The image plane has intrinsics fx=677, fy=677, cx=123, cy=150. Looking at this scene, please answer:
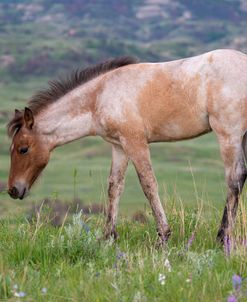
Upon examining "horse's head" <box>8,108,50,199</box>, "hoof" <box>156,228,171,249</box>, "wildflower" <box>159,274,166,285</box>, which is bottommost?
"hoof" <box>156,228,171,249</box>

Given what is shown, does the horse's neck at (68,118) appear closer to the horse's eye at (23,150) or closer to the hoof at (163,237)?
the horse's eye at (23,150)

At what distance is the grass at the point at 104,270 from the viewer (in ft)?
16.8

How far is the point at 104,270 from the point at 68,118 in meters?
3.23

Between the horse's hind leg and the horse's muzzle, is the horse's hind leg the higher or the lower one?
the higher one

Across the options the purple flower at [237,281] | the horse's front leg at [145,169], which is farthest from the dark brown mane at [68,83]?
the purple flower at [237,281]

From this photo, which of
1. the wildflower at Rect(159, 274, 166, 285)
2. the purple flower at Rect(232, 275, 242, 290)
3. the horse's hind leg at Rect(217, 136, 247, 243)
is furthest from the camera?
the horse's hind leg at Rect(217, 136, 247, 243)

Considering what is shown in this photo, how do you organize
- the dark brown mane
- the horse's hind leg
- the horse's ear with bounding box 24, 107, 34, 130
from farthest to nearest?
the dark brown mane < the horse's ear with bounding box 24, 107, 34, 130 < the horse's hind leg

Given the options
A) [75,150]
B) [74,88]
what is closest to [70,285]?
[74,88]

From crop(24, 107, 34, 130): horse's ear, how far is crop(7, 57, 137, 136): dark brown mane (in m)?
0.33

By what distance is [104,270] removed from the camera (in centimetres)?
619

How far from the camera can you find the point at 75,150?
133 m

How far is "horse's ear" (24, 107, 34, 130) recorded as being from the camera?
28.3 feet

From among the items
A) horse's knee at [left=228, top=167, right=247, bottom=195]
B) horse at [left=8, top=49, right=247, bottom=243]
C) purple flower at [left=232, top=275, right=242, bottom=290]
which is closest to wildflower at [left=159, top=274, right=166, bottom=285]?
purple flower at [left=232, top=275, right=242, bottom=290]

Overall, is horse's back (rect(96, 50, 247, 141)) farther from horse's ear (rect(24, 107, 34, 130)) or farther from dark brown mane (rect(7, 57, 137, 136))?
horse's ear (rect(24, 107, 34, 130))
